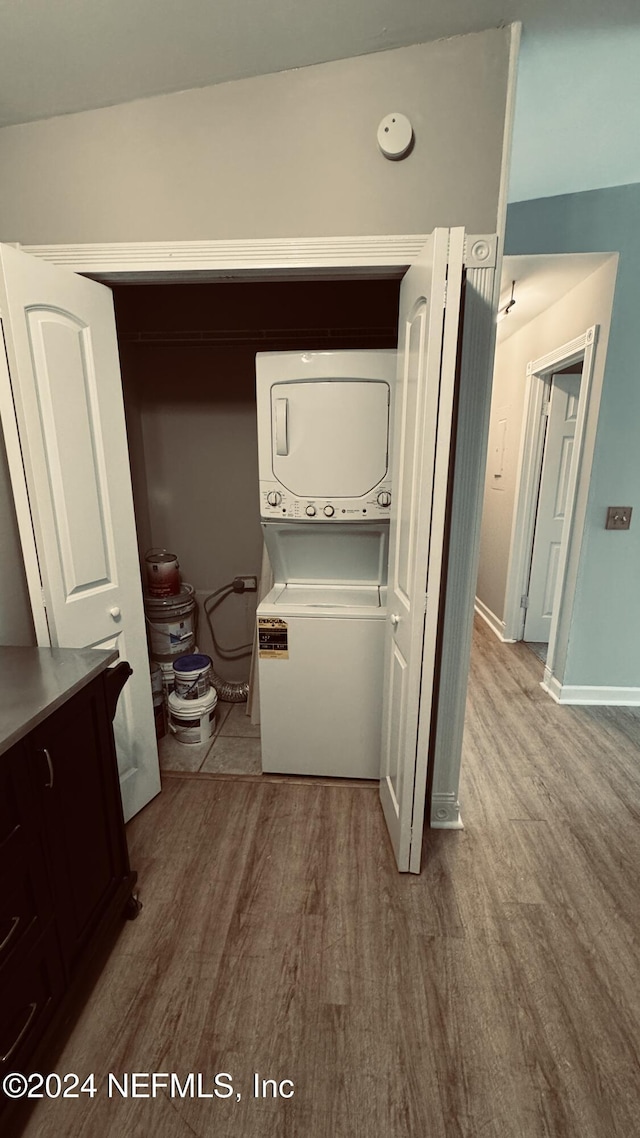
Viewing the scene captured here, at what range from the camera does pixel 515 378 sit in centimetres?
356

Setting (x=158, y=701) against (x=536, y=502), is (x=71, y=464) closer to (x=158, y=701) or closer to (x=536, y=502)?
(x=158, y=701)

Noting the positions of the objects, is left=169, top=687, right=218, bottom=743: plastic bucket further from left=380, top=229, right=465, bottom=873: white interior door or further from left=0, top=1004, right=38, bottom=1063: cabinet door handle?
left=0, top=1004, right=38, bottom=1063: cabinet door handle

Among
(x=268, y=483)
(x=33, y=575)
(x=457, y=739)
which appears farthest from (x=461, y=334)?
(x=33, y=575)

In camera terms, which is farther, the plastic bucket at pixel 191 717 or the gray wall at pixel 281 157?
→ the plastic bucket at pixel 191 717

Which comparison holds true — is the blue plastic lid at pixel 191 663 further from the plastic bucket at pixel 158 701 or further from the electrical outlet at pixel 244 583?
the electrical outlet at pixel 244 583

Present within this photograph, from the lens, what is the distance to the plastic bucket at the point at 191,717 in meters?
2.27

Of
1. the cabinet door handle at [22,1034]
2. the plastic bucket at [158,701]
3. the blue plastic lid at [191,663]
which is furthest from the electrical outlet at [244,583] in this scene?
the cabinet door handle at [22,1034]

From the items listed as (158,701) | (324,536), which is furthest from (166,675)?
(324,536)

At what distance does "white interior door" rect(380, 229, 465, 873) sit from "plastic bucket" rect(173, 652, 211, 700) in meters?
1.03

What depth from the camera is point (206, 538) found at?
8.73ft

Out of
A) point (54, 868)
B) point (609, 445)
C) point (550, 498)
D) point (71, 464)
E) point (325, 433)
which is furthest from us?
point (550, 498)

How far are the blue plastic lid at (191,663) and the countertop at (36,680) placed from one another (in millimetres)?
999

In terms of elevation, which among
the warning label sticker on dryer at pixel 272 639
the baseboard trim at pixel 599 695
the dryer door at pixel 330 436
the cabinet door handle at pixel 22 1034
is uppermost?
the dryer door at pixel 330 436

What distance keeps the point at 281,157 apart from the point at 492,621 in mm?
3442
